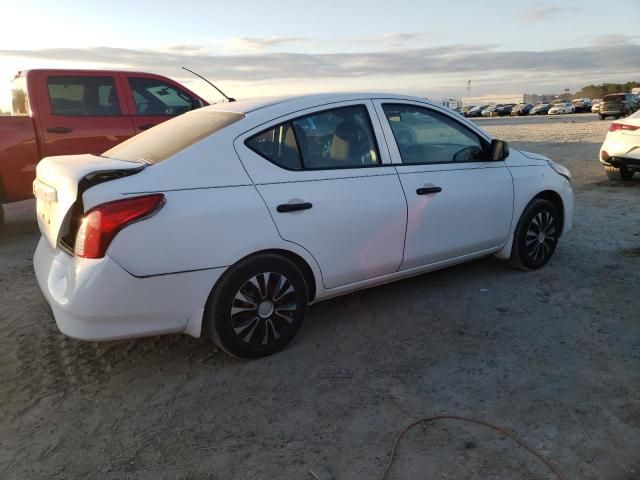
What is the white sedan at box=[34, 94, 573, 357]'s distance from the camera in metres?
2.89

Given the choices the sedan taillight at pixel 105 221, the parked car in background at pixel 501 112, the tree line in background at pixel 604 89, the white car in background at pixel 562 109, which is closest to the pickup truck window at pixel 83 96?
the sedan taillight at pixel 105 221

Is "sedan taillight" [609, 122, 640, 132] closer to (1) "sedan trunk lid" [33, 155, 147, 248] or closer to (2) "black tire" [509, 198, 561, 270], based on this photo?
(2) "black tire" [509, 198, 561, 270]

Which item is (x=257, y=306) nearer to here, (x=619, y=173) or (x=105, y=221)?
(x=105, y=221)

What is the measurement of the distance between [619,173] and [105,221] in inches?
378

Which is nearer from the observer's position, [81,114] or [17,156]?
[17,156]

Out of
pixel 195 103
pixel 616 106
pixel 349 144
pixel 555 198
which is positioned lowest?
pixel 616 106

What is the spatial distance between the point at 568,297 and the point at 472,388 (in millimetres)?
1721

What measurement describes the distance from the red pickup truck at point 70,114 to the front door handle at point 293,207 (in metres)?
4.55

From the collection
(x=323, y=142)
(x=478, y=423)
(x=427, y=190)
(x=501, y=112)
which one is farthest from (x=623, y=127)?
(x=501, y=112)

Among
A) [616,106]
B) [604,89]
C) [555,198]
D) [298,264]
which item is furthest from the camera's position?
[604,89]

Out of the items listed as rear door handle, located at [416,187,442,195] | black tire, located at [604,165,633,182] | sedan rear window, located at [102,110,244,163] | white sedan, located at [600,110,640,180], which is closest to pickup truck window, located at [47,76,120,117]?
sedan rear window, located at [102,110,244,163]

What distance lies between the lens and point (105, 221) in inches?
110

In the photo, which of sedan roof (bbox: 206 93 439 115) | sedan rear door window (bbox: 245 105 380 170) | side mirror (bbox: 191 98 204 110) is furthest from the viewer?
side mirror (bbox: 191 98 204 110)

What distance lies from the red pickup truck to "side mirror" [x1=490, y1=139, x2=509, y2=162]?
477 cm
